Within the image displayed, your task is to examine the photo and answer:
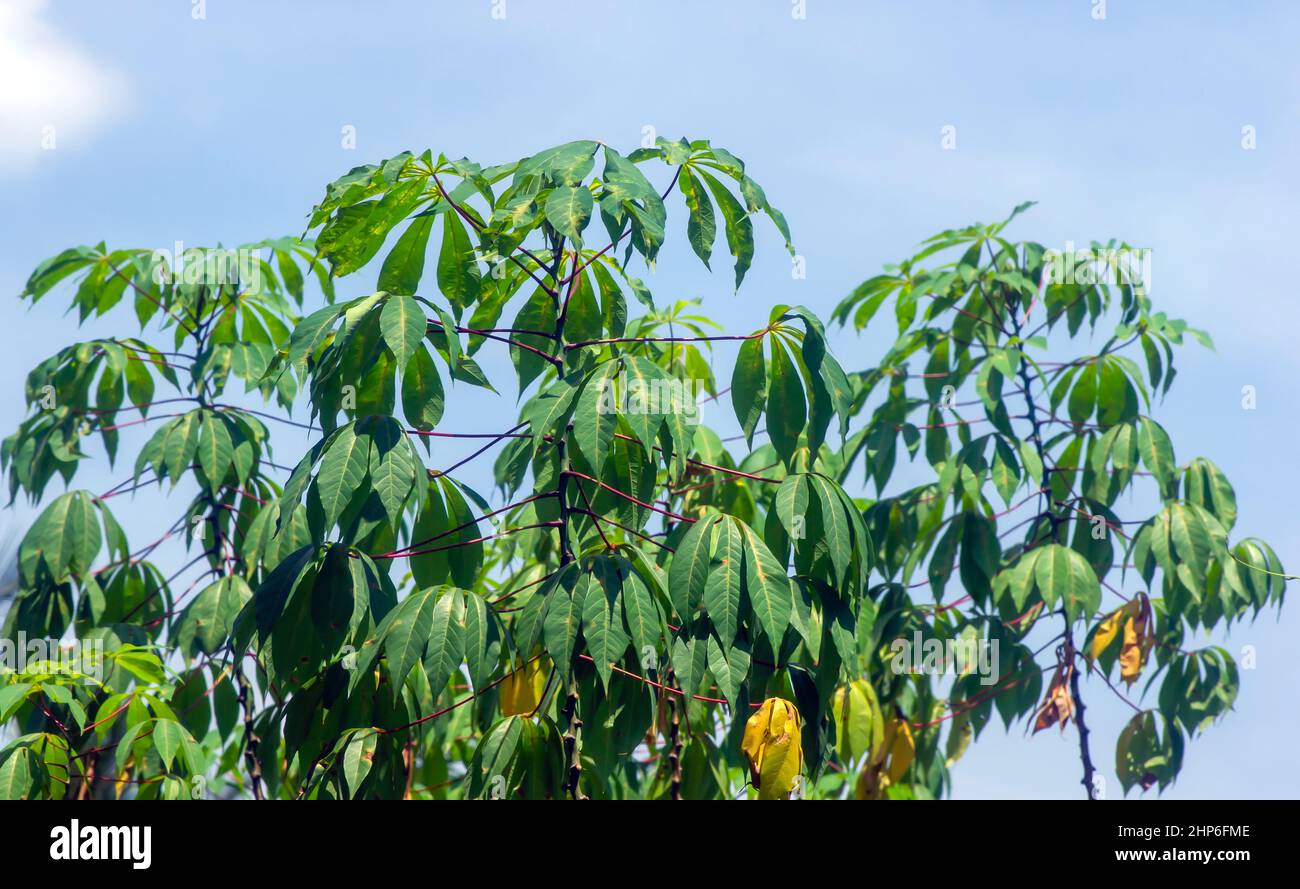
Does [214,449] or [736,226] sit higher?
[736,226]

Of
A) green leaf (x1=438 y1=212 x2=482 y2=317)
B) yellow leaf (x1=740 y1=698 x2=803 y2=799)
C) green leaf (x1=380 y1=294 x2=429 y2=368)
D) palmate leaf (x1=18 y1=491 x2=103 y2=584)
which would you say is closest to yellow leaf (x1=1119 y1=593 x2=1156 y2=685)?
yellow leaf (x1=740 y1=698 x2=803 y2=799)

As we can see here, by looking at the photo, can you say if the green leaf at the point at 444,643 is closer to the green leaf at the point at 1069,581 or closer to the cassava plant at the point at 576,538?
the cassava plant at the point at 576,538

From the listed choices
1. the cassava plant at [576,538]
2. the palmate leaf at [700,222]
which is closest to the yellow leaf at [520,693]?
the cassava plant at [576,538]

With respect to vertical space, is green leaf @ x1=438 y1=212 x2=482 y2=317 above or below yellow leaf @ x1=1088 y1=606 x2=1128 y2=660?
above

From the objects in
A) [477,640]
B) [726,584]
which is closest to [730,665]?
[726,584]

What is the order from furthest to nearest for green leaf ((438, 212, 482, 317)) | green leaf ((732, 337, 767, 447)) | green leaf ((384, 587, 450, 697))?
green leaf ((438, 212, 482, 317)), green leaf ((732, 337, 767, 447)), green leaf ((384, 587, 450, 697))

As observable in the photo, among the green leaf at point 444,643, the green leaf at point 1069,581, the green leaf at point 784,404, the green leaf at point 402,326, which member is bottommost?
the green leaf at point 444,643

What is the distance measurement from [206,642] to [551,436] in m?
2.04

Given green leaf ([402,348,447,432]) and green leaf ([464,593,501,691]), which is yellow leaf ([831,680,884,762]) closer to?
green leaf ([464,593,501,691])

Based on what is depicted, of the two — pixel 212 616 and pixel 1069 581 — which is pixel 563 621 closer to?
pixel 212 616

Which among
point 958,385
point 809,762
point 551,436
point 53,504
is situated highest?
point 958,385
